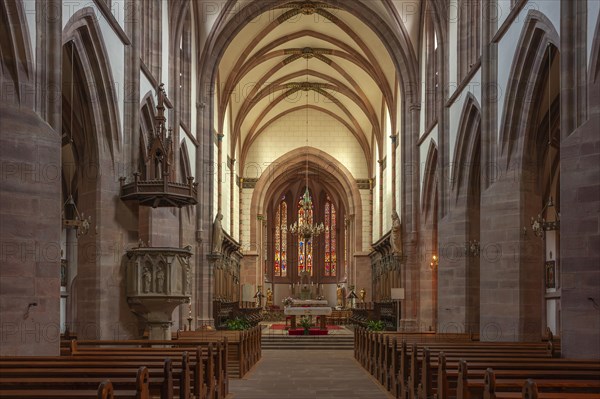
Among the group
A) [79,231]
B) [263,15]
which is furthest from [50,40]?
[263,15]

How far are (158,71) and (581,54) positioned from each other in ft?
41.2

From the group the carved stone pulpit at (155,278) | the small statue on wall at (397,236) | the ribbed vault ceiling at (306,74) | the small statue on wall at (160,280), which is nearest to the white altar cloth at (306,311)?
the small statue on wall at (397,236)

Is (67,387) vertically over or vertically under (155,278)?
under

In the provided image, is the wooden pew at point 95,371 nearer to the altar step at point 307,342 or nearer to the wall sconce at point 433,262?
the altar step at point 307,342

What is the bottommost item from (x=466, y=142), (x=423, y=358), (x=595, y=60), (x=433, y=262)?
(x=423, y=358)

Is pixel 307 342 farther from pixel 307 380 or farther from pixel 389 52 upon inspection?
pixel 307 380

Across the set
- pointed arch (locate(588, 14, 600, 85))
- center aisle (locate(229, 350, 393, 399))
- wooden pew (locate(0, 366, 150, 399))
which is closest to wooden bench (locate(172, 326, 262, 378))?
center aisle (locate(229, 350, 393, 399))

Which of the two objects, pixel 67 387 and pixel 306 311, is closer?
pixel 67 387

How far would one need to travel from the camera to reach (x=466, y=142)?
21203mm

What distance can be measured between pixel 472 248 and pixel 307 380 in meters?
5.79

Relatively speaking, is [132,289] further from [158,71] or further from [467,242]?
[467,242]

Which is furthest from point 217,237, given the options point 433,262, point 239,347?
point 239,347

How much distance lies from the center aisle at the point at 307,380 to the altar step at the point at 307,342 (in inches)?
141

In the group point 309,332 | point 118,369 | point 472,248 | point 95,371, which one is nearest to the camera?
point 95,371
